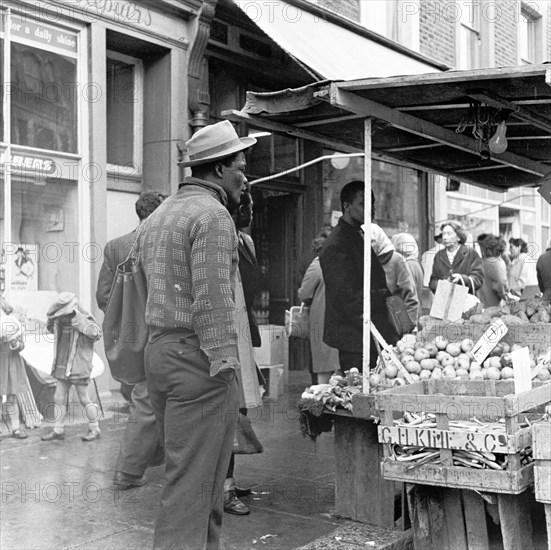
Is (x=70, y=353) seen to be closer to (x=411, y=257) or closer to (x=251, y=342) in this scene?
(x=251, y=342)

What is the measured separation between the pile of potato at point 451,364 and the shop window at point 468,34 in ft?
35.4

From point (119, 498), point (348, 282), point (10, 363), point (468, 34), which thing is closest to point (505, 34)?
point (468, 34)

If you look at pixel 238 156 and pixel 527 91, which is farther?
pixel 527 91

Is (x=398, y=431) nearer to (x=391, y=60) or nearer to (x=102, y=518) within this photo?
Answer: (x=102, y=518)

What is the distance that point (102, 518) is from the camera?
496 cm

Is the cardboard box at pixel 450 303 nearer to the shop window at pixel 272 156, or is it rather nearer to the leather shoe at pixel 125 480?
the leather shoe at pixel 125 480

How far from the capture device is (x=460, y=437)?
4.02m

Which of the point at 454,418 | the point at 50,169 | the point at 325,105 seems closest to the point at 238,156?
the point at 325,105

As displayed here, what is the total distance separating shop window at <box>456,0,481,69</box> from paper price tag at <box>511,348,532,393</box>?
459 inches

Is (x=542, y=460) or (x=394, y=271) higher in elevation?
(x=394, y=271)

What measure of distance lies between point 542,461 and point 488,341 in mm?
1387

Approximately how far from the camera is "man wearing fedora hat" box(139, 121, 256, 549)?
141 inches

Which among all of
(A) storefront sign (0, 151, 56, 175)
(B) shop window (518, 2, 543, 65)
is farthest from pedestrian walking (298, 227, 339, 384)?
(B) shop window (518, 2, 543, 65)

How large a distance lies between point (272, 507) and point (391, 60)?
5.80m
